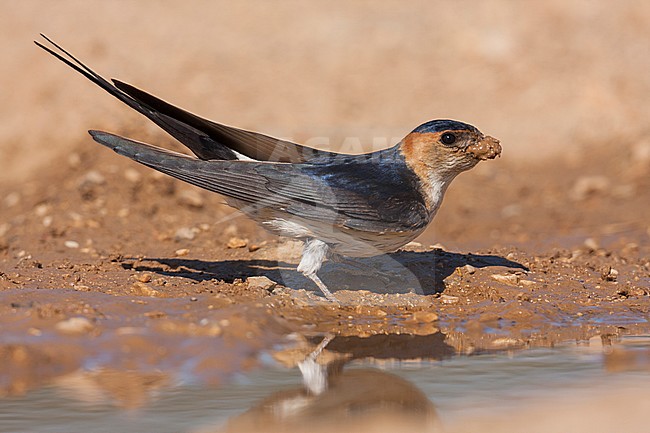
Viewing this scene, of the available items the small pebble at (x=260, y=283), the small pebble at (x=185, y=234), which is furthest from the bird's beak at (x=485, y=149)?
the small pebble at (x=185, y=234)

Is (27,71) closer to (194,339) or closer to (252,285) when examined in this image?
(252,285)

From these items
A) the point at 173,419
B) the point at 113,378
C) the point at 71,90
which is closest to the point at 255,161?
the point at 113,378

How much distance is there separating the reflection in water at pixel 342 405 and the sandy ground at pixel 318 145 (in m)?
0.47

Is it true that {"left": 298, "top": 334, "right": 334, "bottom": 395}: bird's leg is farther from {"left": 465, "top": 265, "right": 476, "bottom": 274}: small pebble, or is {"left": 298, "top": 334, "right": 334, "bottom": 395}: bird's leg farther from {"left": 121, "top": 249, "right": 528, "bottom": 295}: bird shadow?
{"left": 465, "top": 265, "right": 476, "bottom": 274}: small pebble

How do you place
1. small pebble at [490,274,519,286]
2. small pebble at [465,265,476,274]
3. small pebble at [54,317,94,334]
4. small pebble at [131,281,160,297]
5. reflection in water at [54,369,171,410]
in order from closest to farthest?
reflection in water at [54,369,171,410] → small pebble at [54,317,94,334] → small pebble at [131,281,160,297] → small pebble at [490,274,519,286] → small pebble at [465,265,476,274]

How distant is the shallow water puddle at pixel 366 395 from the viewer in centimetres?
381

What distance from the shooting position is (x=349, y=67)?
35.2 feet

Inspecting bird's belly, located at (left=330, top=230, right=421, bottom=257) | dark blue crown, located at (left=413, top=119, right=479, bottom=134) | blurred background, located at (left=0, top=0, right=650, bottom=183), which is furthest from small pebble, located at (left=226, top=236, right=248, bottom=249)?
blurred background, located at (left=0, top=0, right=650, bottom=183)

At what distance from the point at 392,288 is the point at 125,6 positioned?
20.3ft

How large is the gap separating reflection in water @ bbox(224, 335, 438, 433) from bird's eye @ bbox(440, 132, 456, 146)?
6.22 feet

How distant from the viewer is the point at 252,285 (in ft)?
19.5

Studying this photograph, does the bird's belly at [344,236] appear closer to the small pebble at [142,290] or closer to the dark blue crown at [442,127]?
the dark blue crown at [442,127]

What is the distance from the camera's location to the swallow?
19.0 ft

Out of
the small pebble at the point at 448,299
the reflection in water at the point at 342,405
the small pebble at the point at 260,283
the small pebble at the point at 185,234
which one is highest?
the small pebble at the point at 185,234
